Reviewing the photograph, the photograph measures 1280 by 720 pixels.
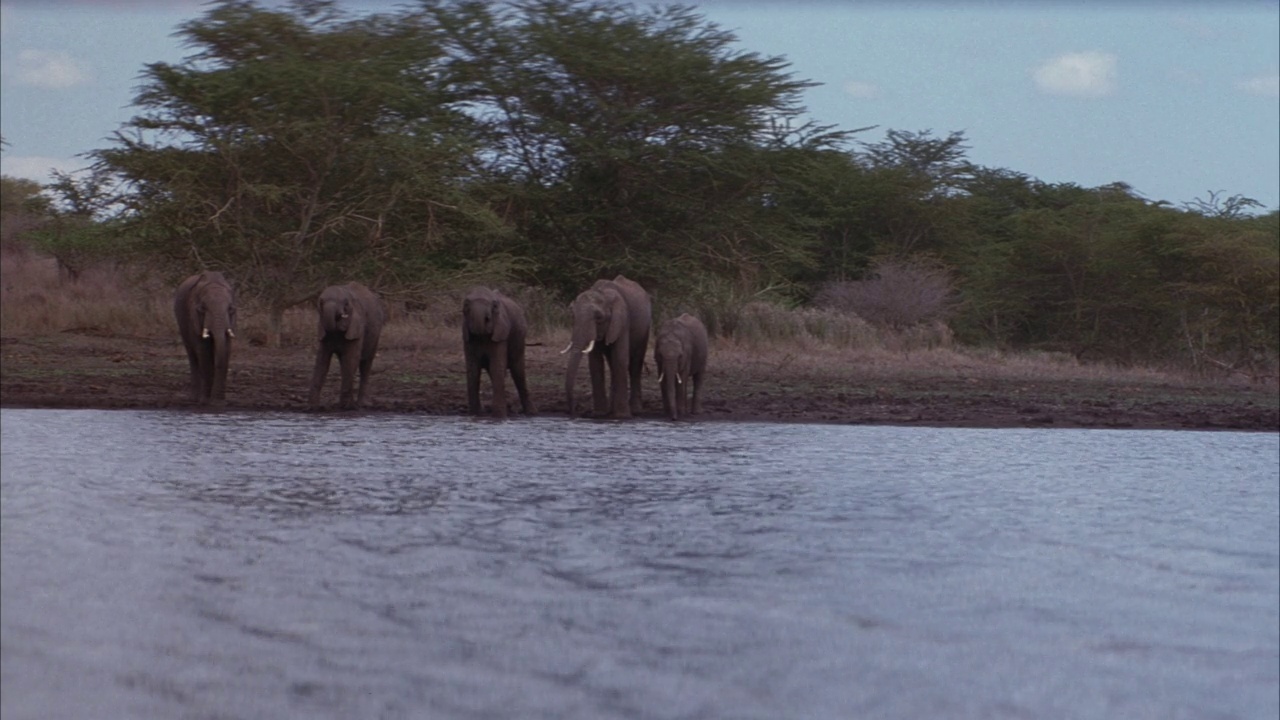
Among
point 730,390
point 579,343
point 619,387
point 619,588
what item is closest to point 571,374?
point 579,343

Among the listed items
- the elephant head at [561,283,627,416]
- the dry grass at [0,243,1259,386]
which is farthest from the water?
the dry grass at [0,243,1259,386]

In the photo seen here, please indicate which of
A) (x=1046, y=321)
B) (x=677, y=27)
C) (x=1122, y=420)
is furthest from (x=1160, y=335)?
(x=1122, y=420)

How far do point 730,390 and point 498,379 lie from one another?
14.9 ft

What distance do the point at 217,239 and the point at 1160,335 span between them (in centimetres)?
1932

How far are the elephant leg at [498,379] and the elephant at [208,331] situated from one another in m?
2.29

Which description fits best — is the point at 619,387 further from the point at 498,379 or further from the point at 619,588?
the point at 619,588

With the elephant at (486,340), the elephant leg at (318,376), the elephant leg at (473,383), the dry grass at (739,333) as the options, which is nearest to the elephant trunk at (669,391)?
the elephant at (486,340)

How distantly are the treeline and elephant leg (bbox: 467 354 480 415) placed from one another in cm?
840

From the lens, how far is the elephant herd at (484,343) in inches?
527

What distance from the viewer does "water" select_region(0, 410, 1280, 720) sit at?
153 inches

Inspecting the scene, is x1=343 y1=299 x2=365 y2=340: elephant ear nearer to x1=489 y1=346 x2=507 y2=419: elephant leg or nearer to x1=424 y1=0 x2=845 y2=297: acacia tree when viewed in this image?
x1=489 y1=346 x2=507 y2=419: elephant leg

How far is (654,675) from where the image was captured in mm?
4004

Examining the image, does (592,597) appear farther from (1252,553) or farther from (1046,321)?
(1046,321)

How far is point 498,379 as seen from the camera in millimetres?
13328
